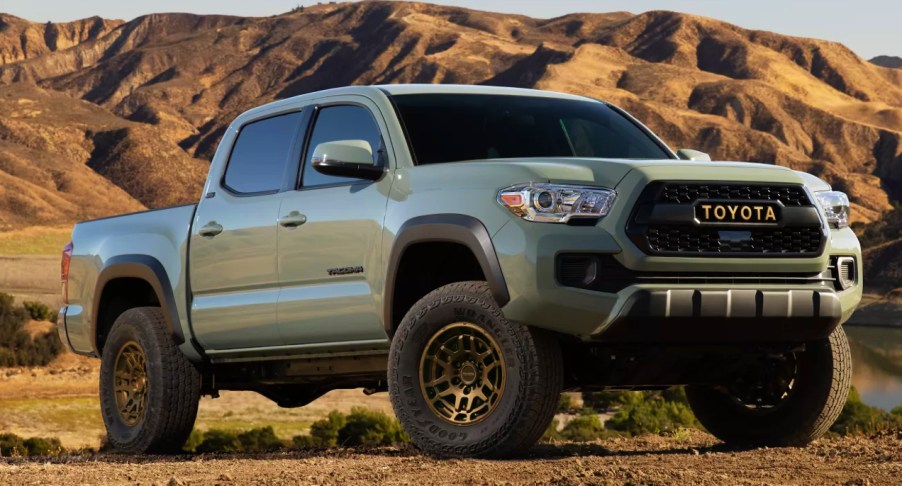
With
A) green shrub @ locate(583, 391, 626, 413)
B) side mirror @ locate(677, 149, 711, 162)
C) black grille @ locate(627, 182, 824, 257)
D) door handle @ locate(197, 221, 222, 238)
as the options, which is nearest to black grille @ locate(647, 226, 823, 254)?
black grille @ locate(627, 182, 824, 257)

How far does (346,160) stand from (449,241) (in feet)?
2.64

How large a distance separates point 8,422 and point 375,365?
42744mm

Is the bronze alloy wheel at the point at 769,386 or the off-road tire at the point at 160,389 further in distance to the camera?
the off-road tire at the point at 160,389

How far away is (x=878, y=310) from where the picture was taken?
11231 centimetres

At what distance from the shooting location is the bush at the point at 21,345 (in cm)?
6706

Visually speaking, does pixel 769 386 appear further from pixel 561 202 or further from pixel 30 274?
pixel 30 274

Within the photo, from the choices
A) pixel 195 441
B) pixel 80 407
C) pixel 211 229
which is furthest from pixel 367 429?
pixel 211 229

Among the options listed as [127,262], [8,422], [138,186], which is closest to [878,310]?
[138,186]

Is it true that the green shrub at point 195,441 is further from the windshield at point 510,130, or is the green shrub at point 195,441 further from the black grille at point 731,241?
the black grille at point 731,241

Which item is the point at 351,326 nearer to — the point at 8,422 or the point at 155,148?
the point at 8,422

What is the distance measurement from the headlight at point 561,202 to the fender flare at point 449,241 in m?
0.24

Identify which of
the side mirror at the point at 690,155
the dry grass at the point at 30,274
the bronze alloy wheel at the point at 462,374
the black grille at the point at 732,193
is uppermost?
the black grille at the point at 732,193

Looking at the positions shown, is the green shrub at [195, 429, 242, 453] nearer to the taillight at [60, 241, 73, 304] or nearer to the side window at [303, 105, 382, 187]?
the taillight at [60, 241, 73, 304]

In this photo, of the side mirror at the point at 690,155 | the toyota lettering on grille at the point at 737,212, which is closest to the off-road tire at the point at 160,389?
the side mirror at the point at 690,155
